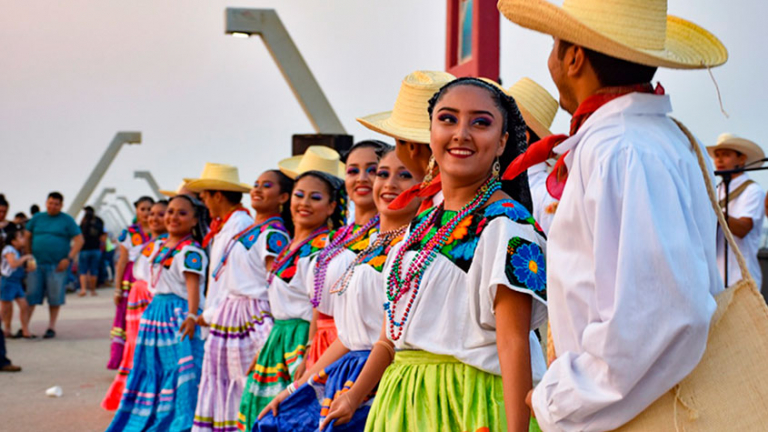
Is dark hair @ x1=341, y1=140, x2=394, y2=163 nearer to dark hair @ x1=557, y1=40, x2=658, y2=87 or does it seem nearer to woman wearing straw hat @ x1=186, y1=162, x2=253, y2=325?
woman wearing straw hat @ x1=186, y1=162, x2=253, y2=325

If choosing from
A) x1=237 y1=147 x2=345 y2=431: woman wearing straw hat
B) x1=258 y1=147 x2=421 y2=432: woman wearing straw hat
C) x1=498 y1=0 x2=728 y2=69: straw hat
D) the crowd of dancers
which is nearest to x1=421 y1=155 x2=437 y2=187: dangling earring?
the crowd of dancers

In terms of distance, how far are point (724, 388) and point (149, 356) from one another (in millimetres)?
5831

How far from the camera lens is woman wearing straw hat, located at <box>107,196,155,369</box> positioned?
9.57 meters

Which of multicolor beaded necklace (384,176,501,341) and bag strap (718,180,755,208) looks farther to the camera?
bag strap (718,180,755,208)

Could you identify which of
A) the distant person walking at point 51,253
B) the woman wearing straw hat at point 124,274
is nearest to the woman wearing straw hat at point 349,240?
the woman wearing straw hat at point 124,274

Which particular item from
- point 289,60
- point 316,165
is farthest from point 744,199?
point 289,60

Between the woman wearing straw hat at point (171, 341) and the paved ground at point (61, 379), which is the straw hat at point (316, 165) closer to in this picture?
the woman wearing straw hat at point (171, 341)

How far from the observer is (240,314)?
19.5 ft

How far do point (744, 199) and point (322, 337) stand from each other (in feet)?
12.4

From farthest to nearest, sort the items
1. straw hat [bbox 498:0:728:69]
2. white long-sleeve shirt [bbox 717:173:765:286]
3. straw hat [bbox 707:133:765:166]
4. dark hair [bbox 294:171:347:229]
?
straw hat [bbox 707:133:765:166] → white long-sleeve shirt [bbox 717:173:765:286] → dark hair [bbox 294:171:347:229] → straw hat [bbox 498:0:728:69]

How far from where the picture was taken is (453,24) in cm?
770

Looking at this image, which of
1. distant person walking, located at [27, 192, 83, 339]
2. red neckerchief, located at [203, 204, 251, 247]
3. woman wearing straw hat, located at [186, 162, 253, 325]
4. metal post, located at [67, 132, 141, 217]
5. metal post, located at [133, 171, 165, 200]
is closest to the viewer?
woman wearing straw hat, located at [186, 162, 253, 325]

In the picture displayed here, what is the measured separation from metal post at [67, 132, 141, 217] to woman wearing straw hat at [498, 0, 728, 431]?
26.0m

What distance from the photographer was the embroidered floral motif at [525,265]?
2404 mm
